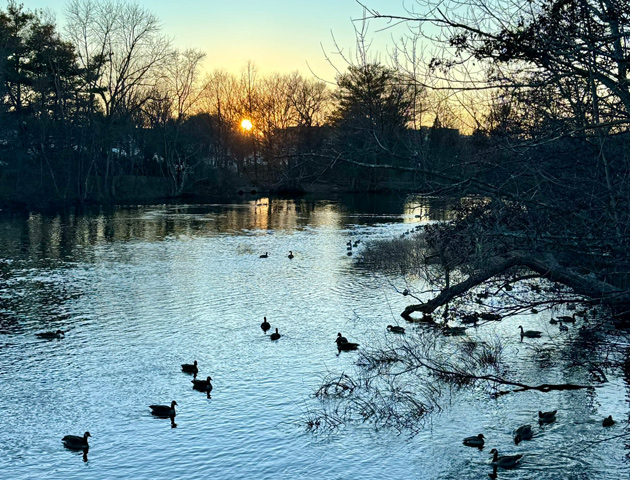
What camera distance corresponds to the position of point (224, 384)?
16.3 meters

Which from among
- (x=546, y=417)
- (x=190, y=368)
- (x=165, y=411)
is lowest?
(x=165, y=411)

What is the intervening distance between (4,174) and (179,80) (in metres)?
24.0

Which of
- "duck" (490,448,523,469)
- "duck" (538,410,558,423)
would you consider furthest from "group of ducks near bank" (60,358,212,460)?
"duck" (538,410,558,423)

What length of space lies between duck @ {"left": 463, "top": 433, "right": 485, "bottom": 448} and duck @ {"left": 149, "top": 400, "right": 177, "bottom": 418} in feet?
19.8

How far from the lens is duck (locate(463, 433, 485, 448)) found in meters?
12.6

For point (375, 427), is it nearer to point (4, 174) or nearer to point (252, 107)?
point (4, 174)

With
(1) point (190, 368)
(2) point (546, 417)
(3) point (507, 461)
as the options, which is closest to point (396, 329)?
(1) point (190, 368)

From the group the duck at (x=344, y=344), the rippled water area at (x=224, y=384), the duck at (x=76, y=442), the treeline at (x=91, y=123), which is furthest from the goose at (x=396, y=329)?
the treeline at (x=91, y=123)

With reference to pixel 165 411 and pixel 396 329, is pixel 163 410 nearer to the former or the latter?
pixel 165 411

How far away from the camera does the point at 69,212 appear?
60.4 metres

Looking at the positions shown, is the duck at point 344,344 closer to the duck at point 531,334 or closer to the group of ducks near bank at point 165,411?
the group of ducks near bank at point 165,411

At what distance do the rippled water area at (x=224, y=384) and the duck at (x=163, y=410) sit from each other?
0.13 metres

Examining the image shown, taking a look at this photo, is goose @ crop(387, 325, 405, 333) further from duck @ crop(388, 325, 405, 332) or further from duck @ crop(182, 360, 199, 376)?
duck @ crop(182, 360, 199, 376)

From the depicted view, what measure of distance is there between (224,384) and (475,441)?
20.8 ft
